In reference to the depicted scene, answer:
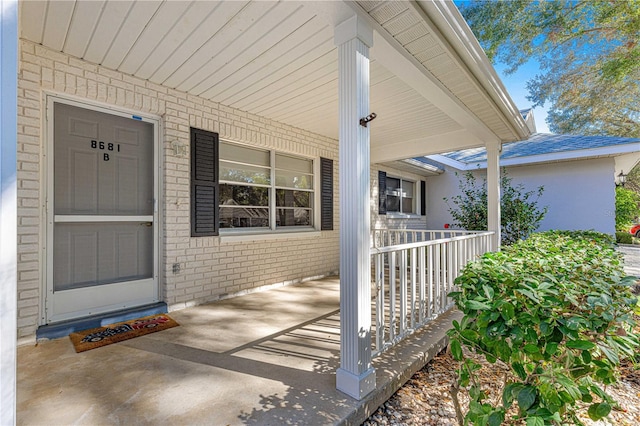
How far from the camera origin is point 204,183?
3.69 m

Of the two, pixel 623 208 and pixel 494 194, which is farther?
pixel 623 208

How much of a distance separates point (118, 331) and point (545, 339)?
132 inches

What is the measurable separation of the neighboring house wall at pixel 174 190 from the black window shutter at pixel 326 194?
0.47 feet

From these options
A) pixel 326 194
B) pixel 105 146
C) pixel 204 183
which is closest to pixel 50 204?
pixel 105 146

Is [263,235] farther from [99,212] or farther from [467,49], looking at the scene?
[467,49]

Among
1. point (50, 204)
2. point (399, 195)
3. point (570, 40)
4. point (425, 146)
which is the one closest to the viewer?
point (50, 204)

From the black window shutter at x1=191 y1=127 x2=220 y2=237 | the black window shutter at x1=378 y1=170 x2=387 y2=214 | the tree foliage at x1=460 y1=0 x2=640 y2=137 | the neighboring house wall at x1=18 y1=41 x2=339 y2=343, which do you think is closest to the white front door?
the neighboring house wall at x1=18 y1=41 x2=339 y2=343

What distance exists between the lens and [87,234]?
9.78 ft

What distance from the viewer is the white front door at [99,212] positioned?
2.81 metres

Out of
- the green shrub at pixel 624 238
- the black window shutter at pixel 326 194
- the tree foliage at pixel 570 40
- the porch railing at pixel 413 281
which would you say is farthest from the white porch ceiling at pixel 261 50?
the green shrub at pixel 624 238

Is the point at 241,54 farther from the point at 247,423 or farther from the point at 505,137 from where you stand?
the point at 505,137

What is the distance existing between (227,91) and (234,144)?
0.85 metres

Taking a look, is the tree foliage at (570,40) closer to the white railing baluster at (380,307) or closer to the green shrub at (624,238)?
the green shrub at (624,238)

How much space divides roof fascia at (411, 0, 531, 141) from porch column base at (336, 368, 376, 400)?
2.42 m
